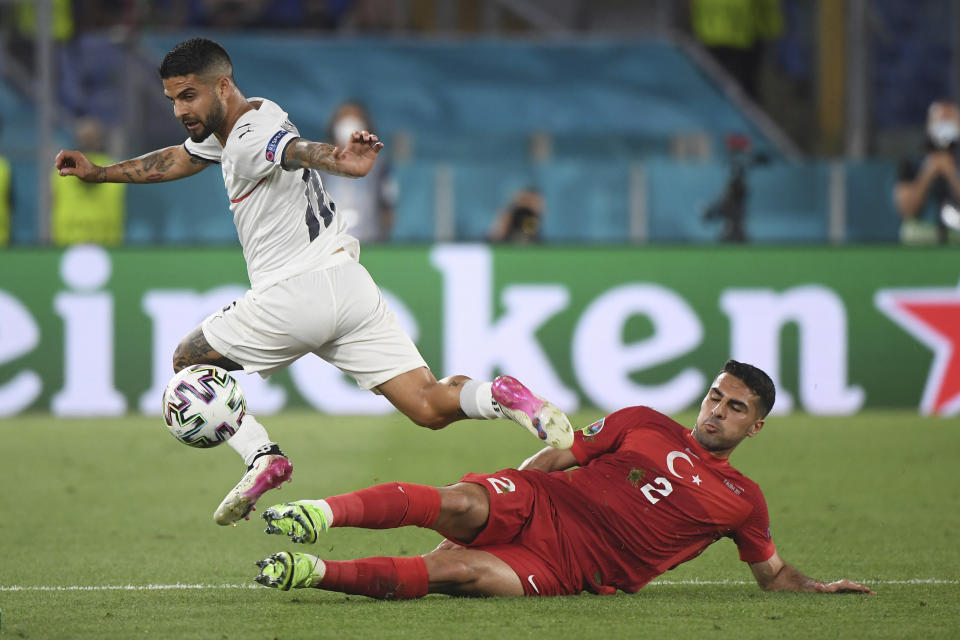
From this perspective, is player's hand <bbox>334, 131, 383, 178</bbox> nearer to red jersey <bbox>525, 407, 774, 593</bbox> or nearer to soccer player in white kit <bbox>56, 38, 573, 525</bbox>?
soccer player in white kit <bbox>56, 38, 573, 525</bbox>

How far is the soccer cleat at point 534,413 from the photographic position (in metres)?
5.96

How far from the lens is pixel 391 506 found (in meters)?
5.68

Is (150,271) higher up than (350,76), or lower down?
lower down

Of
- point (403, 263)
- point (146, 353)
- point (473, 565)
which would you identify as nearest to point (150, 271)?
point (146, 353)

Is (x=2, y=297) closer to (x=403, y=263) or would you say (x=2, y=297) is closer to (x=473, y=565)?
(x=403, y=263)

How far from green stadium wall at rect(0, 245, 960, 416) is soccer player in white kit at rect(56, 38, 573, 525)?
627 centimetres

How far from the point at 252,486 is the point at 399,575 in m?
0.65

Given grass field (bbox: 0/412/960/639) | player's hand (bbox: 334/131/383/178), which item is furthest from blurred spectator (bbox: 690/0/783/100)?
player's hand (bbox: 334/131/383/178)

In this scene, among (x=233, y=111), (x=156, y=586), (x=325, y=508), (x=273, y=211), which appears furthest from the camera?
(x=273, y=211)

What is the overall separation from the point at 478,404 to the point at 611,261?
7.15 m

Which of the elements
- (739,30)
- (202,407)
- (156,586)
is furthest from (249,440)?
(739,30)

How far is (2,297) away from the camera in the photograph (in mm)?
13000

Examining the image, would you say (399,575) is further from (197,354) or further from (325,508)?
(197,354)

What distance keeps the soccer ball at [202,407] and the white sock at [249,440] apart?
0.03 m
